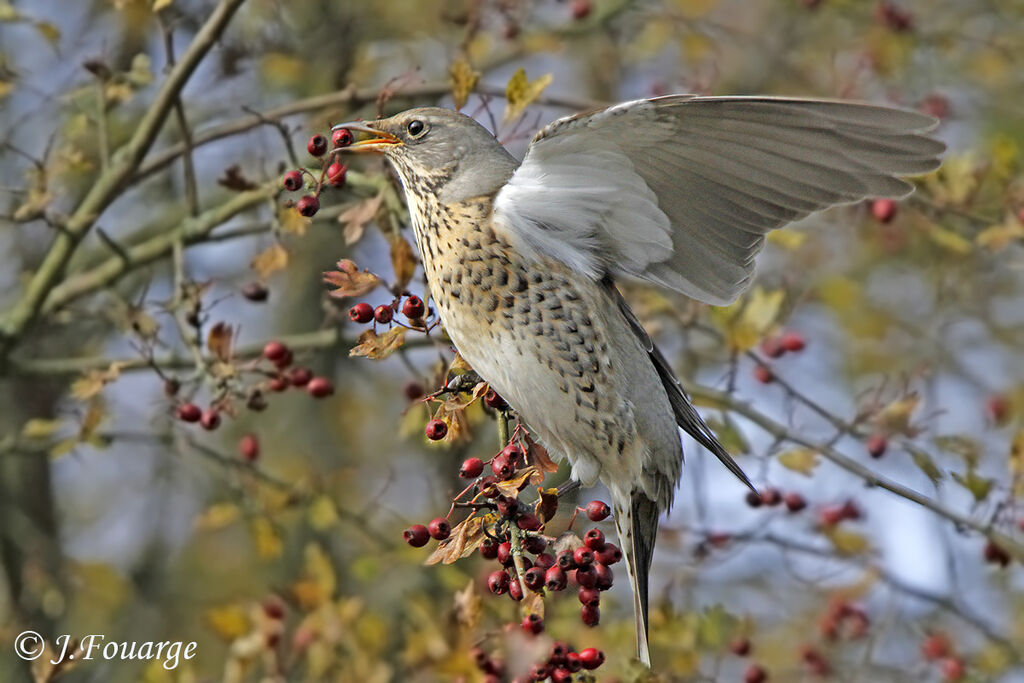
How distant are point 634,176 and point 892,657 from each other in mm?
4550

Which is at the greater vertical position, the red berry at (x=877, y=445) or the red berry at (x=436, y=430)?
the red berry at (x=436, y=430)

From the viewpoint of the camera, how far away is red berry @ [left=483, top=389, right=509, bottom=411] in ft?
9.99

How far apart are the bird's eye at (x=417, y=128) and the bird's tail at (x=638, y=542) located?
3.90ft

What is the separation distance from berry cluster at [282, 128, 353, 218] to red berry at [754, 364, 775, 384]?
5.72ft

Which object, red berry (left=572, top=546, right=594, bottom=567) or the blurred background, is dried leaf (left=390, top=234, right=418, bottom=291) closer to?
the blurred background

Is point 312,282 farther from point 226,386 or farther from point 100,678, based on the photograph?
point 226,386

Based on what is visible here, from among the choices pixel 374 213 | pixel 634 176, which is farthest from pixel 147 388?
pixel 634 176

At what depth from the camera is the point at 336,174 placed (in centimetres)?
298

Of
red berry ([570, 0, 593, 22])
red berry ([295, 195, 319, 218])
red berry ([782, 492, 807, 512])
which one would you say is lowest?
red berry ([782, 492, 807, 512])

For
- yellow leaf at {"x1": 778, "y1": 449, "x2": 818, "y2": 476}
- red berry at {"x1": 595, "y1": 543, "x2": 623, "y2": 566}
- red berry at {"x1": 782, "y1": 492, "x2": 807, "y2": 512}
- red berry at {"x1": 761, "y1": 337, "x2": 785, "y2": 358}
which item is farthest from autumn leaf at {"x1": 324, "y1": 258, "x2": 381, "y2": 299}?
red berry at {"x1": 782, "y1": 492, "x2": 807, "y2": 512}

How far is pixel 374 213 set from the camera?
10.2 ft

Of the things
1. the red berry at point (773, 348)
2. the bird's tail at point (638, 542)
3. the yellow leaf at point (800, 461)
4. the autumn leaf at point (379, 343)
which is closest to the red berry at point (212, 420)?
the autumn leaf at point (379, 343)

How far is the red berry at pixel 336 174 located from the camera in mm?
2982

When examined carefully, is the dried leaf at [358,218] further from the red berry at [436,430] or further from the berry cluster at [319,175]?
the red berry at [436,430]
